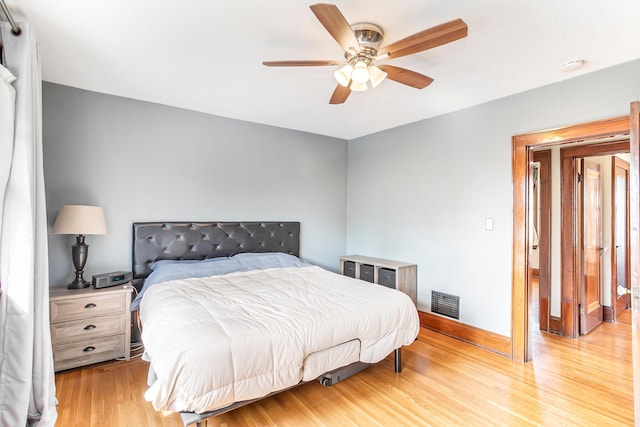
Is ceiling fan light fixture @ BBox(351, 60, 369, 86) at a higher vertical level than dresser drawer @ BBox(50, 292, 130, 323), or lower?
higher

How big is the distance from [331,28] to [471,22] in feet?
3.05

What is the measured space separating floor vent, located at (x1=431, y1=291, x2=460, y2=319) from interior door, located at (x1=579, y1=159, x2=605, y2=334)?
4.73 feet

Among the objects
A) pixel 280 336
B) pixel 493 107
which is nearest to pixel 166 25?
pixel 280 336

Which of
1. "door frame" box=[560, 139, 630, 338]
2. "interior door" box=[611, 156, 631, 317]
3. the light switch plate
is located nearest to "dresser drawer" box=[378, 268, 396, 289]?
the light switch plate

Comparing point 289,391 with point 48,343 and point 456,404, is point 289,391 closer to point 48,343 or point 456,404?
point 456,404

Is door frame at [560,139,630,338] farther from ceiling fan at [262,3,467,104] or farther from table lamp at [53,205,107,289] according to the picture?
table lamp at [53,205,107,289]

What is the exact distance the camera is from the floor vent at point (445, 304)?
356cm

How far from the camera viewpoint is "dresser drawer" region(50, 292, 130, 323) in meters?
2.58

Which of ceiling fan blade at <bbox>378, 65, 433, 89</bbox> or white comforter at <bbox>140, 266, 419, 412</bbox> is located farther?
ceiling fan blade at <bbox>378, 65, 433, 89</bbox>

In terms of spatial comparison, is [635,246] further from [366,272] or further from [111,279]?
[111,279]

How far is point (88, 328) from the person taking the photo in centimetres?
270

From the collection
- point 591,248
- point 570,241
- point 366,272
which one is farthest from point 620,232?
point 366,272

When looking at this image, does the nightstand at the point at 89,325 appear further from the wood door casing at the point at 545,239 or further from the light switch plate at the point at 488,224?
the wood door casing at the point at 545,239

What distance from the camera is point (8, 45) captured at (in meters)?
1.78
